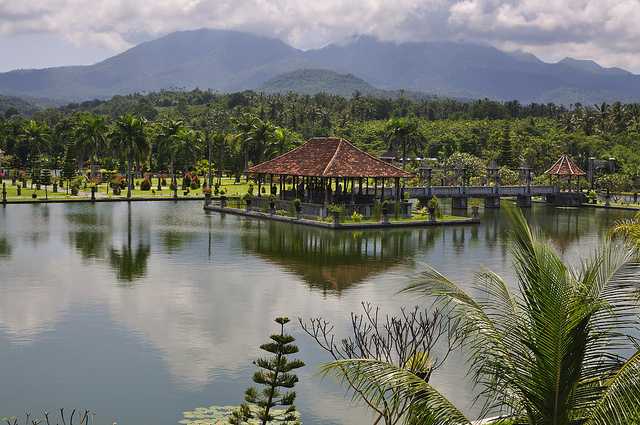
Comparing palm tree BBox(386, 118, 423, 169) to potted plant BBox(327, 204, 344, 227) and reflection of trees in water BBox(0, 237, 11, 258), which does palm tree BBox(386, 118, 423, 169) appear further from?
reflection of trees in water BBox(0, 237, 11, 258)

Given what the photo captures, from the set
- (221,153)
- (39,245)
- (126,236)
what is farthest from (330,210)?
(221,153)

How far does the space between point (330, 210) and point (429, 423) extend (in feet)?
130

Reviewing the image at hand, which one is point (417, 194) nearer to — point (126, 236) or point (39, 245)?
point (126, 236)

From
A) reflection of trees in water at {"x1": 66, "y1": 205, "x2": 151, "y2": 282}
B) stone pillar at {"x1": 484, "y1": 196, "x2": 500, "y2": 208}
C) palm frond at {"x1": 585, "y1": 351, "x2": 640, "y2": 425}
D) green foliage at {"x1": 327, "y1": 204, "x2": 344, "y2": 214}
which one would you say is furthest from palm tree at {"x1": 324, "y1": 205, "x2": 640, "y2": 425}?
stone pillar at {"x1": 484, "y1": 196, "x2": 500, "y2": 208}

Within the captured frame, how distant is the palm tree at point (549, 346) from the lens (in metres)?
8.62

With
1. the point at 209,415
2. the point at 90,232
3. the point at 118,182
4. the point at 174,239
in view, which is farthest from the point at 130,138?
the point at 209,415

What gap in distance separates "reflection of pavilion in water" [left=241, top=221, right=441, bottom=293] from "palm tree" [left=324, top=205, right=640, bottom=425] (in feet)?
60.5

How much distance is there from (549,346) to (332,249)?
1167 inches

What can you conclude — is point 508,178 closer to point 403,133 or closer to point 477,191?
point 403,133

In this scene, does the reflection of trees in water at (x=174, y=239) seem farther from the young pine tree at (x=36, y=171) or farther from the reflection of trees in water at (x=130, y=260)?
the young pine tree at (x=36, y=171)

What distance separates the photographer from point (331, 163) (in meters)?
51.6

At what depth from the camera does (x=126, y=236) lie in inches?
1638

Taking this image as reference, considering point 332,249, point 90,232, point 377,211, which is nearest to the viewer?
point 332,249

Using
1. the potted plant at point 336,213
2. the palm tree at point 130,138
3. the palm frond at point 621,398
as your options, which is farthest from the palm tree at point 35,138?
the palm frond at point 621,398
